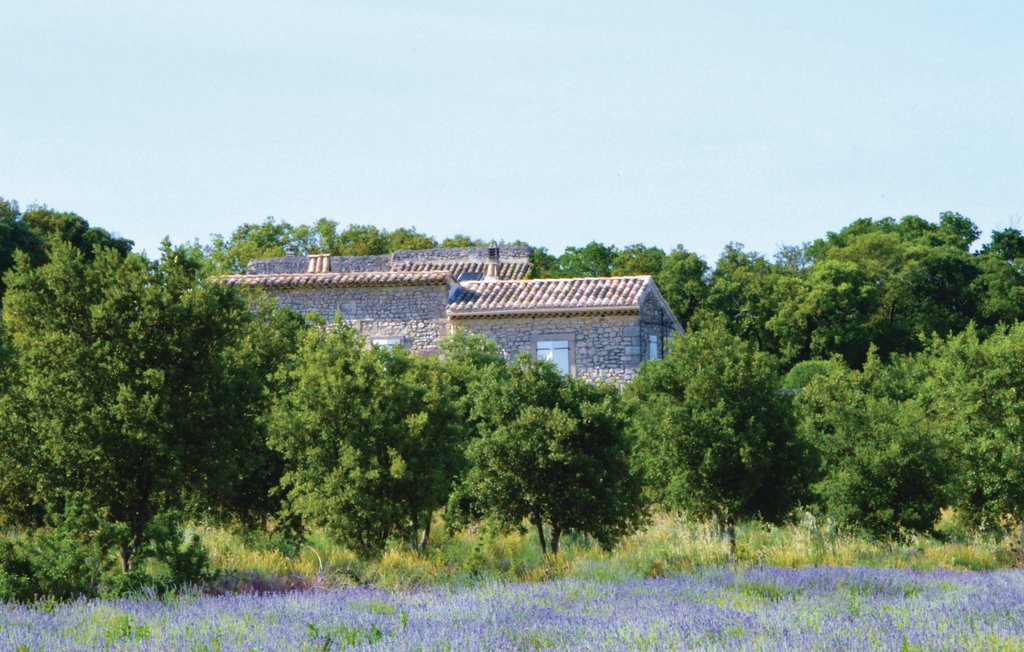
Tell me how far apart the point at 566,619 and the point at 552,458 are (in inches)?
263

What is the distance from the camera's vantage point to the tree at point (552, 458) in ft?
52.6

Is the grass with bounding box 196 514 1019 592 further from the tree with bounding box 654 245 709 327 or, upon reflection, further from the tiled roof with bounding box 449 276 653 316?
the tree with bounding box 654 245 709 327

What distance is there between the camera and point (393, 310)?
34312 mm

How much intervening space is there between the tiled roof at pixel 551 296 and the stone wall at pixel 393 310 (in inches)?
29.8

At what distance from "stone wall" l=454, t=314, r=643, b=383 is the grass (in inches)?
434

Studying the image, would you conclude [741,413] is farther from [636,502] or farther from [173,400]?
[173,400]

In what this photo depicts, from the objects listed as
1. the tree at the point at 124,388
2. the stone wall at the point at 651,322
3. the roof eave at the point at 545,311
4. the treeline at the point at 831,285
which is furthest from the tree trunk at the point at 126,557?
the treeline at the point at 831,285

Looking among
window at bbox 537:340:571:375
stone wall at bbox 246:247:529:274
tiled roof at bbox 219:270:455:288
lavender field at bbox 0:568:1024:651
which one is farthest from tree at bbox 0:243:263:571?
stone wall at bbox 246:247:529:274

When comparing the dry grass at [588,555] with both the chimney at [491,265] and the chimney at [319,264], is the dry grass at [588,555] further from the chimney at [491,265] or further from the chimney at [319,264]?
the chimney at [319,264]

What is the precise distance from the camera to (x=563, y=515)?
16.1 metres

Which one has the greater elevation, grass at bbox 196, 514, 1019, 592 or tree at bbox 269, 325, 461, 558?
tree at bbox 269, 325, 461, 558

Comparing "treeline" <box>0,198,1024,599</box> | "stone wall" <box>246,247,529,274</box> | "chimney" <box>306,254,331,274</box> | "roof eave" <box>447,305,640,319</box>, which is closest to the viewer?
"treeline" <box>0,198,1024,599</box>

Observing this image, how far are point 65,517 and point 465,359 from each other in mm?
15484

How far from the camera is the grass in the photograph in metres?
14.1
